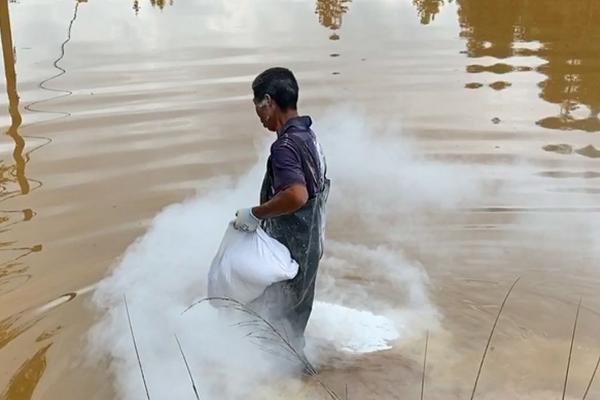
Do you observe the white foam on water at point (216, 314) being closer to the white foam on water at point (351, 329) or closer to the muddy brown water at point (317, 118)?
the white foam on water at point (351, 329)

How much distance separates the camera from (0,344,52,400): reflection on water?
12.3 ft

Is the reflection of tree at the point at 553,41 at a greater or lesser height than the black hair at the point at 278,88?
lesser

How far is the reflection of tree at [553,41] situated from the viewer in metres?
7.78

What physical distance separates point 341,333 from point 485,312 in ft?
3.01

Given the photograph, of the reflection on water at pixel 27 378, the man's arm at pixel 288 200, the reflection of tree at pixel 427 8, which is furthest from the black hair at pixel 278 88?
the reflection of tree at pixel 427 8

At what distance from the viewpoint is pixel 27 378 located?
386 cm

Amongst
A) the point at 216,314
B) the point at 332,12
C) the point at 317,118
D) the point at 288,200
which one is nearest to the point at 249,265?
the point at 288,200

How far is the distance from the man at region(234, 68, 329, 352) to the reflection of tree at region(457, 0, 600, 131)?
4.37 m

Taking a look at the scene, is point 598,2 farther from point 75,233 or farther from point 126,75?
point 75,233

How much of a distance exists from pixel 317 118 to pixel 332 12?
4.28 meters

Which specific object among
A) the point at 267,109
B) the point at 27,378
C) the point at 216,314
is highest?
the point at 267,109

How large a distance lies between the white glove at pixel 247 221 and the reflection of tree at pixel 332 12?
6.95 metres

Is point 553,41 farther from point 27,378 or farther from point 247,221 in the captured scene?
point 27,378

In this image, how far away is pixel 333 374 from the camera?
12.9 feet
